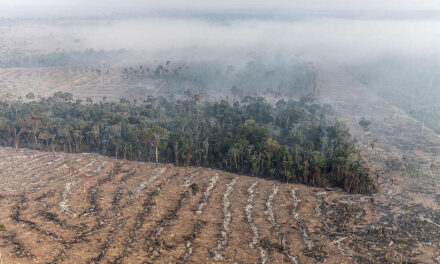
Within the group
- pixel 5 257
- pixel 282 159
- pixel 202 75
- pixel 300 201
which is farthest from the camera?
pixel 202 75

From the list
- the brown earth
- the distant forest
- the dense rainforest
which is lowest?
the brown earth

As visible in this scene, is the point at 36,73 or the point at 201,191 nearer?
the point at 201,191

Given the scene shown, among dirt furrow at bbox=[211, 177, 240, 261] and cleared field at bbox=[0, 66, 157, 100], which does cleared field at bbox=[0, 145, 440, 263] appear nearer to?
dirt furrow at bbox=[211, 177, 240, 261]

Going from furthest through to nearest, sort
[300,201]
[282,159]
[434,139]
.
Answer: [434,139]
[282,159]
[300,201]

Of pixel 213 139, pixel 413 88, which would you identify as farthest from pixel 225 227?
pixel 413 88

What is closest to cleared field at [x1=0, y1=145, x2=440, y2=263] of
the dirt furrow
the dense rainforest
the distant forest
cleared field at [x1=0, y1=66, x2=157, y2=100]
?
the dirt furrow

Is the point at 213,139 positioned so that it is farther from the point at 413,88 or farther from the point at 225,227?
the point at 413,88

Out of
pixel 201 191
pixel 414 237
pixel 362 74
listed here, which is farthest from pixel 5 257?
pixel 362 74

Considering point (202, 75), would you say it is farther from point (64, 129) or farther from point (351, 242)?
point (351, 242)

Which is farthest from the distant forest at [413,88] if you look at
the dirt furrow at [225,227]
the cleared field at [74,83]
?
the cleared field at [74,83]
